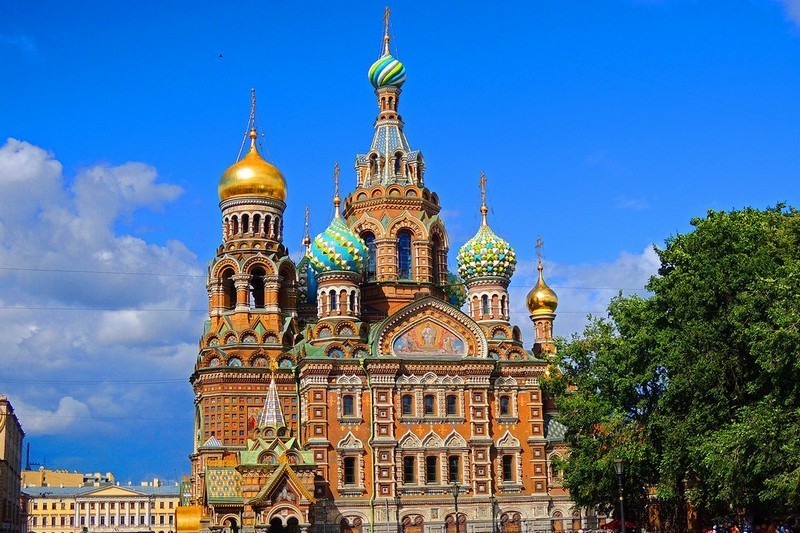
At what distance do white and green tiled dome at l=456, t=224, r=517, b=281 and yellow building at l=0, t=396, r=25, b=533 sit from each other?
1235 inches

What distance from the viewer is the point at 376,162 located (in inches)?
2147

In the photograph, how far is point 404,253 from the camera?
174 feet

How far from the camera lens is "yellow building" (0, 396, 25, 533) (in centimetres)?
6688

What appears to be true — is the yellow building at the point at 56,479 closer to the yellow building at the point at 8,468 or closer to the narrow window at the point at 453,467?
the yellow building at the point at 8,468

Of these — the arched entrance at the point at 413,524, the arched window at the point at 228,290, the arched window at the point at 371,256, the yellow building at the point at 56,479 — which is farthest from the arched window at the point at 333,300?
the yellow building at the point at 56,479

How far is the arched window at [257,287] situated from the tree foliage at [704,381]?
1634cm

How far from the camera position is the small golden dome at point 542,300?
195 ft

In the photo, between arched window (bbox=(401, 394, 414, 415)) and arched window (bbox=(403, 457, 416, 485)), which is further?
arched window (bbox=(401, 394, 414, 415))

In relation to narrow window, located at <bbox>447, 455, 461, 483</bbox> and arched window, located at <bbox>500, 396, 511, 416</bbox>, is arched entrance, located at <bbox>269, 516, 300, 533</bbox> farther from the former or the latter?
arched window, located at <bbox>500, 396, 511, 416</bbox>

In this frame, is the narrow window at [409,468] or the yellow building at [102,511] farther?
the yellow building at [102,511]

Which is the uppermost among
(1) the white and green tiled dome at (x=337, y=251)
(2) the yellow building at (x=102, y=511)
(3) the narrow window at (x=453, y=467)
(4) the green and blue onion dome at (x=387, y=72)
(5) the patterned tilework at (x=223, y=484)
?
(4) the green and blue onion dome at (x=387, y=72)

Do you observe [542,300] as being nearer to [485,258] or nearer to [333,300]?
[485,258]

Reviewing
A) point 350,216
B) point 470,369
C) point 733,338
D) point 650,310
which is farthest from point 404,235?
point 733,338

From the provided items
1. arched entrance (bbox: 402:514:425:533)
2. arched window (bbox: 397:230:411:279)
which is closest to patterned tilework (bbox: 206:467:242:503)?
arched entrance (bbox: 402:514:425:533)
